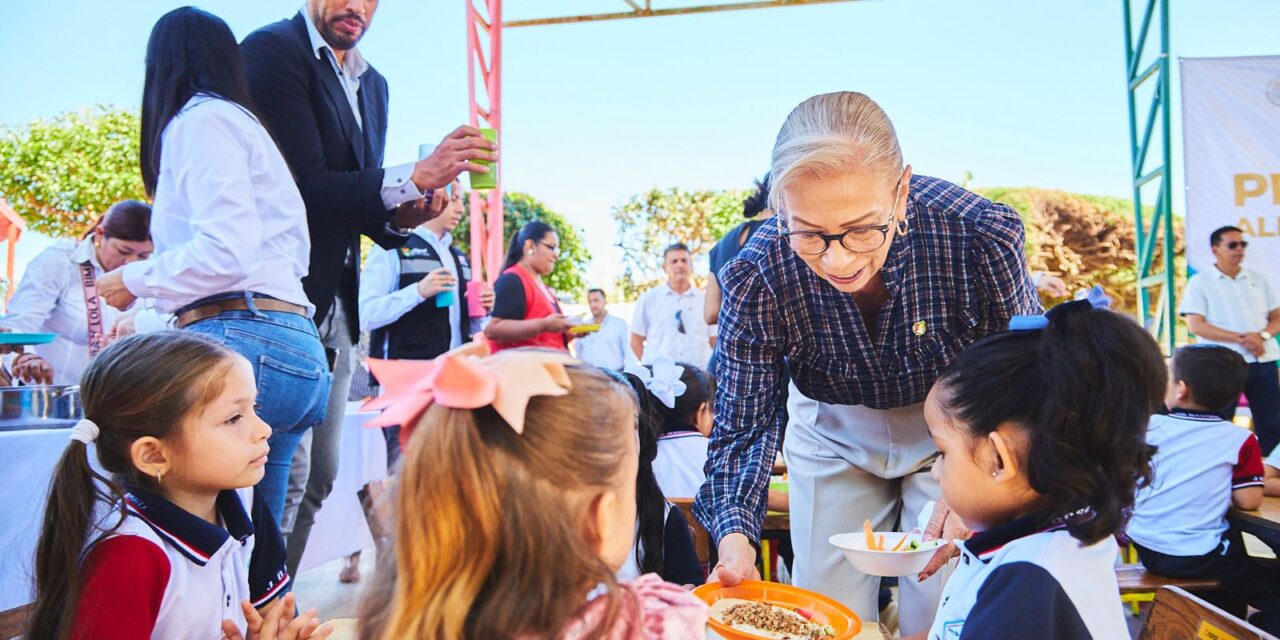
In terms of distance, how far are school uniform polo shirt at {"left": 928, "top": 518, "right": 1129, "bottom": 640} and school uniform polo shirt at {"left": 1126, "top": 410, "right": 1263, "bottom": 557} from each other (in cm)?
163

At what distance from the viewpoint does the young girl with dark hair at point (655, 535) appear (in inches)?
76.1

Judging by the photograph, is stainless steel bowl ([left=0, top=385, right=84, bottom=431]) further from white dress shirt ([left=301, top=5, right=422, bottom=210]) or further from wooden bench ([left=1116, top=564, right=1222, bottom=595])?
wooden bench ([left=1116, top=564, right=1222, bottom=595])

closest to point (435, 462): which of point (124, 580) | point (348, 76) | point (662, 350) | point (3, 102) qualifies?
point (124, 580)

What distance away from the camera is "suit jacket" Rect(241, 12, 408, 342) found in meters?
2.13

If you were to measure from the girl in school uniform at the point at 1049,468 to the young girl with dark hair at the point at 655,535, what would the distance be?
2.47 ft

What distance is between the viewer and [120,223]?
2.96 meters

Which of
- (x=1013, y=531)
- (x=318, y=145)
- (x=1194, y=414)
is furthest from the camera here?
(x=1194, y=414)

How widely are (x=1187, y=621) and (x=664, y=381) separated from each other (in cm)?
198

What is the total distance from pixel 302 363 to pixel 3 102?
51.2 feet

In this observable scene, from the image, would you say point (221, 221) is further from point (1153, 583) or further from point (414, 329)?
point (1153, 583)

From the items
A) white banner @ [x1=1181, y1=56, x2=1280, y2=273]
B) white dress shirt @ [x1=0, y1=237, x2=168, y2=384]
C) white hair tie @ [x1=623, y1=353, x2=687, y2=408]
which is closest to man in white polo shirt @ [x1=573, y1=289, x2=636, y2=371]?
white hair tie @ [x1=623, y1=353, x2=687, y2=408]

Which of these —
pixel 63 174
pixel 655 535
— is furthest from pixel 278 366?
A: pixel 63 174

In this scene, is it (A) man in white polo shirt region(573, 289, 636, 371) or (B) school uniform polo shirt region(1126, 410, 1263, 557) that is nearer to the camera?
(B) school uniform polo shirt region(1126, 410, 1263, 557)

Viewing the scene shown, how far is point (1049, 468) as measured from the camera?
3.91 ft
